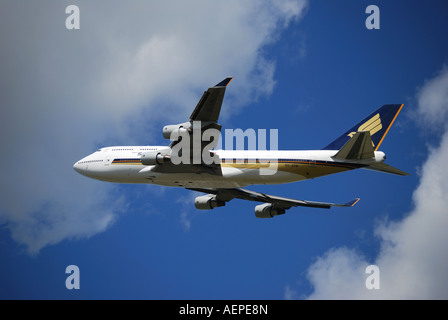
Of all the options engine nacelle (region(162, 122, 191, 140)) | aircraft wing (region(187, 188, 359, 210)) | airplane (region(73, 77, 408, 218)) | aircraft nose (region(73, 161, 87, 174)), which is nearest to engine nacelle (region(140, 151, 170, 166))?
airplane (region(73, 77, 408, 218))

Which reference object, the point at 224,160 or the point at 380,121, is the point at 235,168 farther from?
the point at 380,121

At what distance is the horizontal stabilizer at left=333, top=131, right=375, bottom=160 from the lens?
144 feet

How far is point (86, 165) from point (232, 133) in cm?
1324

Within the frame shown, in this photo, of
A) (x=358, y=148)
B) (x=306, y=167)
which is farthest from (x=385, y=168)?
(x=306, y=167)

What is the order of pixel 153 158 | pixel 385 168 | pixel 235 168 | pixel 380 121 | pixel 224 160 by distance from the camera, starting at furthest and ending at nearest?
pixel 224 160 < pixel 235 168 < pixel 380 121 < pixel 153 158 < pixel 385 168

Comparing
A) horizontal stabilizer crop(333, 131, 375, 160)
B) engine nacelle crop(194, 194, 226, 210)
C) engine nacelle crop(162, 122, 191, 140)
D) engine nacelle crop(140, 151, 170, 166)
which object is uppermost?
engine nacelle crop(162, 122, 191, 140)

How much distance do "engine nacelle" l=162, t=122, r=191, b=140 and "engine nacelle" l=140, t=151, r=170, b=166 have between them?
12.6ft

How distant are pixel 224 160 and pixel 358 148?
10.5 metres

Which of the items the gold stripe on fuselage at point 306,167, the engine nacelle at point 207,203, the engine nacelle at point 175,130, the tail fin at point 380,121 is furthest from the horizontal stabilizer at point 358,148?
the engine nacelle at point 207,203

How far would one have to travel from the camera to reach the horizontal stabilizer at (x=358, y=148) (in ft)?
144

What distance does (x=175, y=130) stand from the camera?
43.8 meters

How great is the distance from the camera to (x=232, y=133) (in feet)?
159

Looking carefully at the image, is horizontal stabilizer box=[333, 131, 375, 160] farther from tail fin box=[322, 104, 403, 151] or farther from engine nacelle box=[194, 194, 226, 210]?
engine nacelle box=[194, 194, 226, 210]
